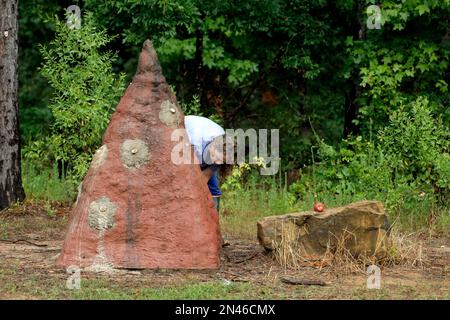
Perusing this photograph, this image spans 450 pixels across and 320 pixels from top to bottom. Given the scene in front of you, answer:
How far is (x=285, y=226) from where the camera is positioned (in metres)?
9.07

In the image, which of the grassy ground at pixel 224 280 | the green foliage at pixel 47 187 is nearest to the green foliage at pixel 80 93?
the green foliage at pixel 47 187

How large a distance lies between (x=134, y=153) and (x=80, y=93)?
3.61 meters

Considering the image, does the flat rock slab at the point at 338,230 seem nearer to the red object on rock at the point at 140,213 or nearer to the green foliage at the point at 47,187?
the red object on rock at the point at 140,213

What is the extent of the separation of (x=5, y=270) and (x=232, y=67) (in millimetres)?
8528

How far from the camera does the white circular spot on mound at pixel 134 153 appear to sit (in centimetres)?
871

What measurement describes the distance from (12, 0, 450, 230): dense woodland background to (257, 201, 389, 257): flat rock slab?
9.14 feet

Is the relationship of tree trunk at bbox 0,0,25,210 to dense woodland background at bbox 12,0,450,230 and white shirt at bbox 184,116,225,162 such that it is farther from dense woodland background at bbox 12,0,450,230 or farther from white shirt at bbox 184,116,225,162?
white shirt at bbox 184,116,225,162

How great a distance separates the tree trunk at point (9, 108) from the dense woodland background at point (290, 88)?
0.49 meters

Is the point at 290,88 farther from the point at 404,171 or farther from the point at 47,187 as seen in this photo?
the point at 47,187

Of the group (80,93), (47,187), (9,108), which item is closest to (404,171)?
(80,93)

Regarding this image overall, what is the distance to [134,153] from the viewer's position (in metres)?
8.73

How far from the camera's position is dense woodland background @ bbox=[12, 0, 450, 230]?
1223 cm

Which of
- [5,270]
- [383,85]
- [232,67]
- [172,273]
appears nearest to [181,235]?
[172,273]

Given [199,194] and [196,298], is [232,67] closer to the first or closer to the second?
[199,194]
